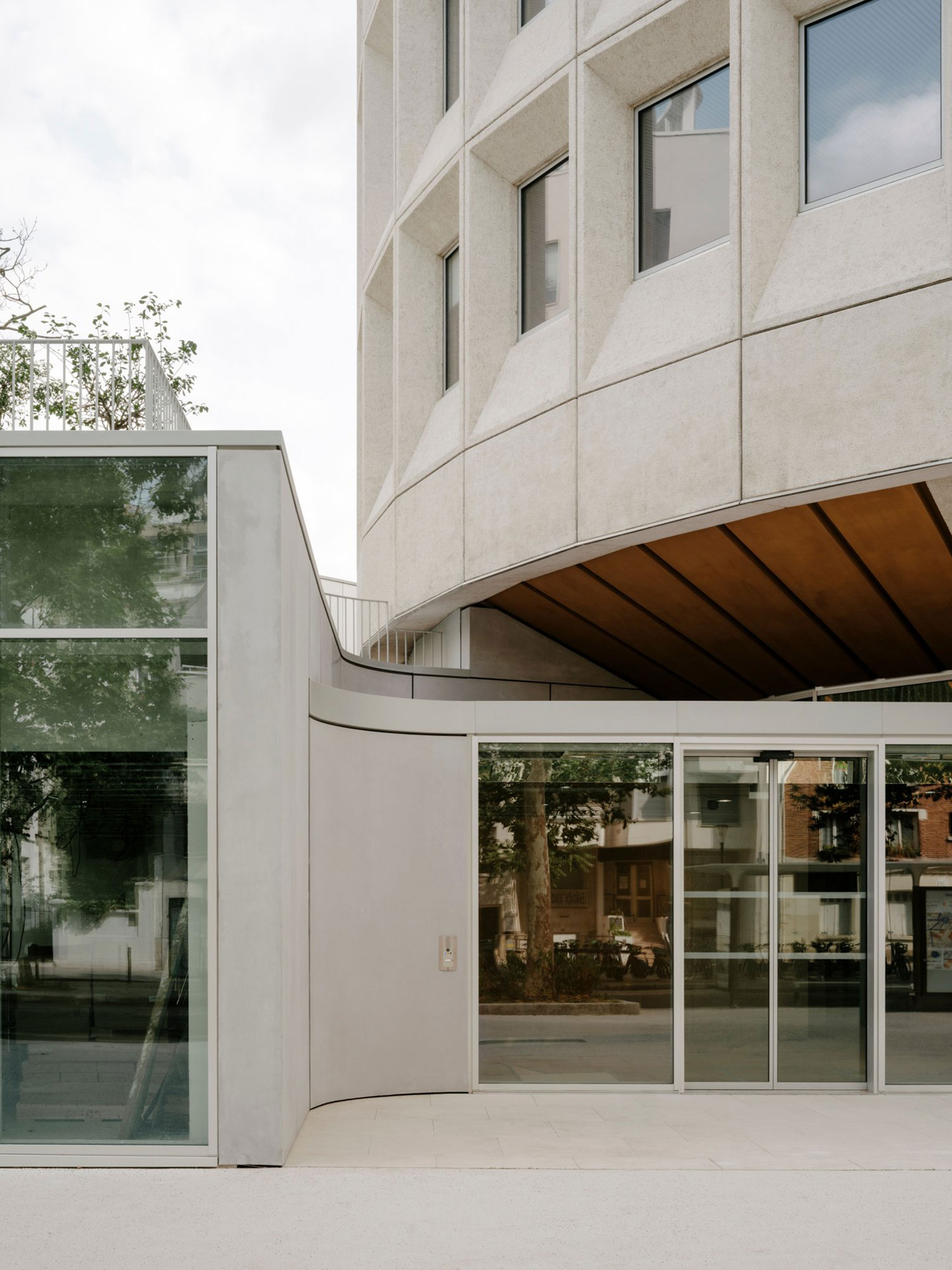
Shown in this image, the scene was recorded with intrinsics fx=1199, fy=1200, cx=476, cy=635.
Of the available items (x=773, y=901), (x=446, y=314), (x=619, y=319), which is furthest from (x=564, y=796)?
(x=446, y=314)

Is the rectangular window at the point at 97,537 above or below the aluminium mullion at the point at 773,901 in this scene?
above

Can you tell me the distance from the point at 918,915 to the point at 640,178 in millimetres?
8236

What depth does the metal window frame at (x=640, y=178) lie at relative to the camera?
1245 centimetres

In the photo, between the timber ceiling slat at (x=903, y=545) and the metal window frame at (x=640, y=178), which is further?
the metal window frame at (x=640, y=178)

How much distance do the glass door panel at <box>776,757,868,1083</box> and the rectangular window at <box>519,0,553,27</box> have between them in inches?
389

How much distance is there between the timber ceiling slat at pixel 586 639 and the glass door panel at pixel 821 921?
16.4 ft

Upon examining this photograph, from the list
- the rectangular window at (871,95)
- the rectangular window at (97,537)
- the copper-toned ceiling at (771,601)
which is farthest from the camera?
the copper-toned ceiling at (771,601)

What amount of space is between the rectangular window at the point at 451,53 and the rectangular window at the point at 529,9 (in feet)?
6.37

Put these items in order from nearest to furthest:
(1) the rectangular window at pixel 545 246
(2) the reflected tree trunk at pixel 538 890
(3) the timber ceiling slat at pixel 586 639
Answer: (2) the reflected tree trunk at pixel 538 890 < (1) the rectangular window at pixel 545 246 < (3) the timber ceiling slat at pixel 586 639

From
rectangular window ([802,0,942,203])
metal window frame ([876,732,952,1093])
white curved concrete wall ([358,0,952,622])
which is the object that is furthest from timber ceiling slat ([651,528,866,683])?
rectangular window ([802,0,942,203])

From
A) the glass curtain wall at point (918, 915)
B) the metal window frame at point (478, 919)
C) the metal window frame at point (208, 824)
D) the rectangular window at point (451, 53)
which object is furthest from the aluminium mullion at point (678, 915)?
the rectangular window at point (451, 53)

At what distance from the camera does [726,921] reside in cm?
1069

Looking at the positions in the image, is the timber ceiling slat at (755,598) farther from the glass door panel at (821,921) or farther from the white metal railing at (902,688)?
the glass door panel at (821,921)

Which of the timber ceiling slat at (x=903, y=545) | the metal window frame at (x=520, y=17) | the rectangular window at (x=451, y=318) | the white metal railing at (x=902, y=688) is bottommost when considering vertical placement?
the white metal railing at (x=902, y=688)
